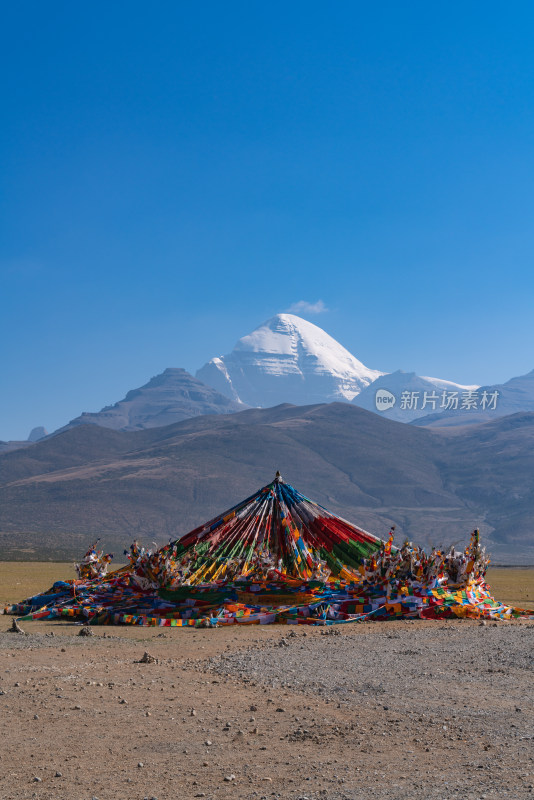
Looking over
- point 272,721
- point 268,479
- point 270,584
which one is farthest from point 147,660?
point 268,479

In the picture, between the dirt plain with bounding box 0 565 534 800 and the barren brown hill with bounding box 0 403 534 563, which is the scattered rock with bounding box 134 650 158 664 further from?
the barren brown hill with bounding box 0 403 534 563

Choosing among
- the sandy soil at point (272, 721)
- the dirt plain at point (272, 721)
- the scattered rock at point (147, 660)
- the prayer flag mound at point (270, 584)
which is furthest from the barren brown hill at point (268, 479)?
the sandy soil at point (272, 721)

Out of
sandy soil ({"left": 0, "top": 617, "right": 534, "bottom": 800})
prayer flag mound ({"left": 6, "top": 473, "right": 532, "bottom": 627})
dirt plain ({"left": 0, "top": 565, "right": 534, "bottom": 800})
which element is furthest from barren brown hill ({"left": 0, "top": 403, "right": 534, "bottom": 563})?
sandy soil ({"left": 0, "top": 617, "right": 534, "bottom": 800})

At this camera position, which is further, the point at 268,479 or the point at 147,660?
the point at 268,479

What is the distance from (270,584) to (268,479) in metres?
131

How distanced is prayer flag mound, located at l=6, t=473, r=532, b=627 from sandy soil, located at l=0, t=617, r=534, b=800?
3423 mm

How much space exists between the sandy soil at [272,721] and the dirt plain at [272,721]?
19mm

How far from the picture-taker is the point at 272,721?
7.06 m

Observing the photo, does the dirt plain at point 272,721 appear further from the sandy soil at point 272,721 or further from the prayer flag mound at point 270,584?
the prayer flag mound at point 270,584

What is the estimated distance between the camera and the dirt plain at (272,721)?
5.54 meters

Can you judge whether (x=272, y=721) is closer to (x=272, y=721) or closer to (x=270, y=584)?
(x=272, y=721)

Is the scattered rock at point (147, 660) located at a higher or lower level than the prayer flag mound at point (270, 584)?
lower

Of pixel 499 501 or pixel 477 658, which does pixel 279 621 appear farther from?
pixel 499 501

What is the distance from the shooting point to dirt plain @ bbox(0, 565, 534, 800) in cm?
554
